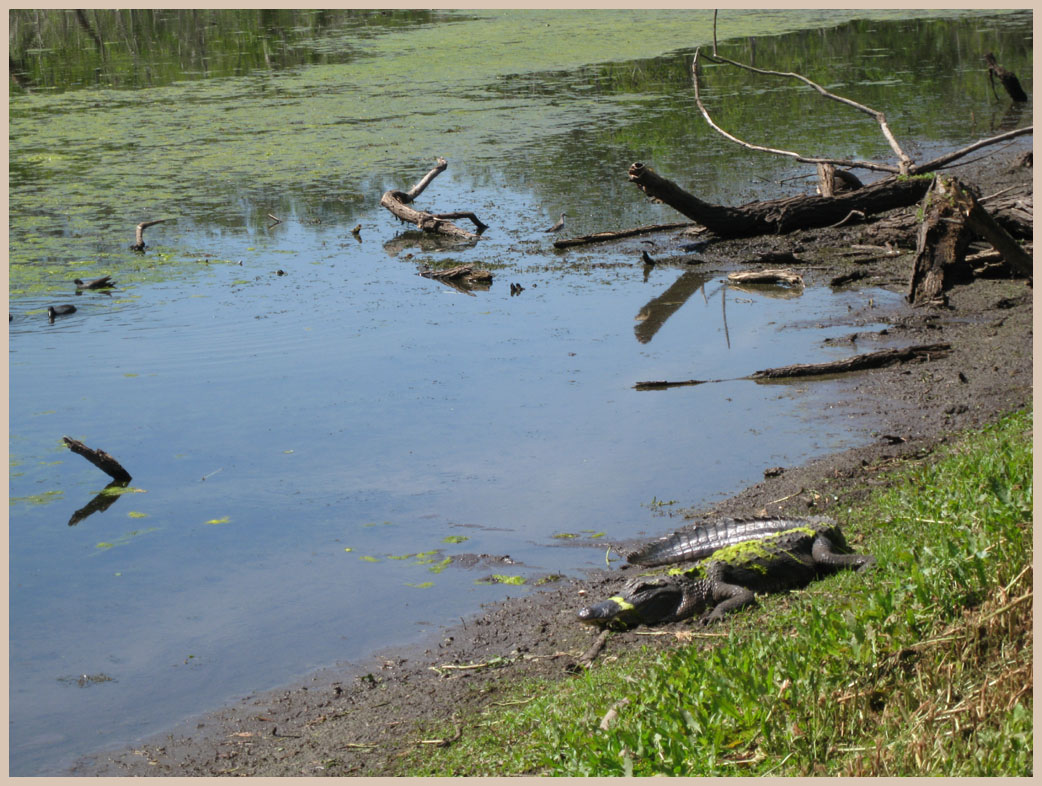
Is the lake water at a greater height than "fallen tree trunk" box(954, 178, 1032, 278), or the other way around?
"fallen tree trunk" box(954, 178, 1032, 278)

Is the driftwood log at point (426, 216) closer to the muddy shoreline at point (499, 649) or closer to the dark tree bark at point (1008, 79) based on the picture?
→ the muddy shoreline at point (499, 649)

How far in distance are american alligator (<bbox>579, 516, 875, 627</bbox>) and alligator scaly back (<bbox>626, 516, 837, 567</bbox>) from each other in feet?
0.03

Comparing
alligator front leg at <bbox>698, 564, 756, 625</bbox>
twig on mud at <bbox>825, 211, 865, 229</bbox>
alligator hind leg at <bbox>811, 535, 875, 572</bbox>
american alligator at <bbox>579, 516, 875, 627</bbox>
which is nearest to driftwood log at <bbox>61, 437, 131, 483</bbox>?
american alligator at <bbox>579, 516, 875, 627</bbox>

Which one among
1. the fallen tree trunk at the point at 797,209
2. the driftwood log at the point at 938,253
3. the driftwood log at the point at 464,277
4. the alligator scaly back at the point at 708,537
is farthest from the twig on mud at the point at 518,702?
the fallen tree trunk at the point at 797,209

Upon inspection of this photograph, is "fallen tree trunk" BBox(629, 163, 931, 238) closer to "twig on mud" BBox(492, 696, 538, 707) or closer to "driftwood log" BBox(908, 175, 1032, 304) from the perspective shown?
"driftwood log" BBox(908, 175, 1032, 304)

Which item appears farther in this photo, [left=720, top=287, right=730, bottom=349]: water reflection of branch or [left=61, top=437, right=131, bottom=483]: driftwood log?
[left=720, top=287, right=730, bottom=349]: water reflection of branch

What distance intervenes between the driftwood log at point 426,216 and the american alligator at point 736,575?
28.7 ft

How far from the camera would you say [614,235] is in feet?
44.2

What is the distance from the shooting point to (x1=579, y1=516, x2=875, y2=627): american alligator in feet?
17.9

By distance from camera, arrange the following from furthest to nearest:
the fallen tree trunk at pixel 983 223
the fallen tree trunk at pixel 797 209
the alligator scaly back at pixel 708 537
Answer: the fallen tree trunk at pixel 797 209
the fallen tree trunk at pixel 983 223
the alligator scaly back at pixel 708 537

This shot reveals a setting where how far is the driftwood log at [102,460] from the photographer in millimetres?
7520

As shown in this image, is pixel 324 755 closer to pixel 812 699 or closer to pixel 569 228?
pixel 812 699

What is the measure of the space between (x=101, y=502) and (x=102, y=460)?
31 cm

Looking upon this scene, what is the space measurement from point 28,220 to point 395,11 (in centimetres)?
2232
